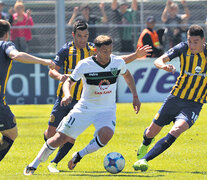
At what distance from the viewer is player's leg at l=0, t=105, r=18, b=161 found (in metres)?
7.86

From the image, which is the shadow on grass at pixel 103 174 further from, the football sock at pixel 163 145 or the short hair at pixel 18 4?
the short hair at pixel 18 4

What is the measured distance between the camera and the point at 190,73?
8586 millimetres

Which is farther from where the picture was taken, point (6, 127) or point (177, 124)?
point (177, 124)

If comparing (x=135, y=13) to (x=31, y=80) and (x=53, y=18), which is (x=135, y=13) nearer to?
(x=53, y=18)

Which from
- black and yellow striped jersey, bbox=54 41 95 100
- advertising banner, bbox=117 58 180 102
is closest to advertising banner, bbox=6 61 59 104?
advertising banner, bbox=117 58 180 102

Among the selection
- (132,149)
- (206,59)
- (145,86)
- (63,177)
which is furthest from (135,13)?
(63,177)

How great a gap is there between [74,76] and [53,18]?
469 inches

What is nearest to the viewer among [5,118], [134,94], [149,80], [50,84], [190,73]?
[5,118]

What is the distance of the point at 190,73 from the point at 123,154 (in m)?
2.11

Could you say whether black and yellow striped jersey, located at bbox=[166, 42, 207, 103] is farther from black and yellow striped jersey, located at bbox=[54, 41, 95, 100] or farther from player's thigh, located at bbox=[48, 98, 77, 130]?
player's thigh, located at bbox=[48, 98, 77, 130]

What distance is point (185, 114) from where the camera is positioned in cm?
835

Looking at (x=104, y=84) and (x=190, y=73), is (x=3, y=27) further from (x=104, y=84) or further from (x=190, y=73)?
(x=190, y=73)

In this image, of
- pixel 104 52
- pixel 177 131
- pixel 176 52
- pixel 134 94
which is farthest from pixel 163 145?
pixel 104 52

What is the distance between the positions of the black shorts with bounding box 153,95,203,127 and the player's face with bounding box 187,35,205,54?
A: 2.39ft
